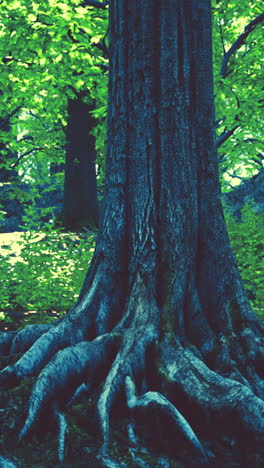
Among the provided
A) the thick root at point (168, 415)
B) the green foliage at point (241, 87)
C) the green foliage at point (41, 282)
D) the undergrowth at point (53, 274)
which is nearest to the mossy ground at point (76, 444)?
the thick root at point (168, 415)

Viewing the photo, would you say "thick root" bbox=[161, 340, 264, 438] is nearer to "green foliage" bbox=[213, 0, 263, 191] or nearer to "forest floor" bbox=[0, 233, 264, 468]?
"forest floor" bbox=[0, 233, 264, 468]

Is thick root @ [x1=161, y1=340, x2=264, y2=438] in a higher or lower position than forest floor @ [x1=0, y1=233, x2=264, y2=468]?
higher

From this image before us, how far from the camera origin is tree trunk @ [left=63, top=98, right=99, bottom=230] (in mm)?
15344

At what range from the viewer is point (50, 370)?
3223mm

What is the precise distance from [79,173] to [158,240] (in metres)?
12.1

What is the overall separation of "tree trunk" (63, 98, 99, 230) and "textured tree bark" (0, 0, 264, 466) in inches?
430

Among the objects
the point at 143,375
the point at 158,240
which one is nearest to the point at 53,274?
the point at 158,240

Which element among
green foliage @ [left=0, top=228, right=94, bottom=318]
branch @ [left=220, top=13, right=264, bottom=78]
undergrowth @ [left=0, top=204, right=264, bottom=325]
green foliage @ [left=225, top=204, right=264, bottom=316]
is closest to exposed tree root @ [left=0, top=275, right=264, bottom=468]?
undergrowth @ [left=0, top=204, right=264, bottom=325]

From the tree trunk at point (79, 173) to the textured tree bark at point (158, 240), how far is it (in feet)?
35.9

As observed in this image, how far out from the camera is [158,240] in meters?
3.95

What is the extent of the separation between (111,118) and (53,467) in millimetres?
3367

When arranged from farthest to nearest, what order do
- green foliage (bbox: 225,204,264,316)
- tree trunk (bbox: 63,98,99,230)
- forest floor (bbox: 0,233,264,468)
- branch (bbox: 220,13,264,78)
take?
1. tree trunk (bbox: 63,98,99,230)
2. branch (bbox: 220,13,264,78)
3. green foliage (bbox: 225,204,264,316)
4. forest floor (bbox: 0,233,264,468)

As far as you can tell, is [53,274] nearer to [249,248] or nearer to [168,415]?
[249,248]

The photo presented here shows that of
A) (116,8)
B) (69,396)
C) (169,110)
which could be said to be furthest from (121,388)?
(116,8)
